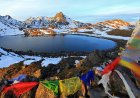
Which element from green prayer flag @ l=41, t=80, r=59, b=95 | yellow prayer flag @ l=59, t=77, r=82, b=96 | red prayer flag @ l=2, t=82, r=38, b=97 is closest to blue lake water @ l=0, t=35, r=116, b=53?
red prayer flag @ l=2, t=82, r=38, b=97

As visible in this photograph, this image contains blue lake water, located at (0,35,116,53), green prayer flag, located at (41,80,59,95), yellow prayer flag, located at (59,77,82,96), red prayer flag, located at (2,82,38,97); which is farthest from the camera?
blue lake water, located at (0,35,116,53)

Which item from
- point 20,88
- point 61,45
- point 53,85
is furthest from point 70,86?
point 61,45

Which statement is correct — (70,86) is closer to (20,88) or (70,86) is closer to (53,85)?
(53,85)

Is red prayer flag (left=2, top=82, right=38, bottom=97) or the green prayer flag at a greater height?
the green prayer flag

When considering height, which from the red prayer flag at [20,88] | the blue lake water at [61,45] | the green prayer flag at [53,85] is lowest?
the blue lake water at [61,45]

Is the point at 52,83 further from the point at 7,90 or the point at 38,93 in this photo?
the point at 7,90

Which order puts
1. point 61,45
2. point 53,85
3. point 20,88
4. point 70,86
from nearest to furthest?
point 70,86 → point 53,85 → point 20,88 → point 61,45

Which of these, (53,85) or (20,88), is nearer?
(53,85)

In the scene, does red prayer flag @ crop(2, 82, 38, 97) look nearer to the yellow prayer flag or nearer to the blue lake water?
the yellow prayer flag

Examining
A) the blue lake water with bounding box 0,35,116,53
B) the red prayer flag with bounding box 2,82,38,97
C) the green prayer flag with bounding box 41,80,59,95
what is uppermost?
the green prayer flag with bounding box 41,80,59,95

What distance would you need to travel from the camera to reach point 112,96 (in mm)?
9016

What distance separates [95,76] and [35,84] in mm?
4207

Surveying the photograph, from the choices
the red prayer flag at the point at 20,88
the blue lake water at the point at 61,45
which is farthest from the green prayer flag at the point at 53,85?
the blue lake water at the point at 61,45

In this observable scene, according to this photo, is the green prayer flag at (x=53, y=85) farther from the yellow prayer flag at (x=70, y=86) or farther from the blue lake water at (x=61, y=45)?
the blue lake water at (x=61, y=45)
